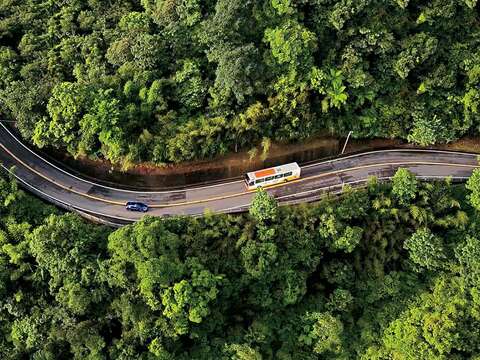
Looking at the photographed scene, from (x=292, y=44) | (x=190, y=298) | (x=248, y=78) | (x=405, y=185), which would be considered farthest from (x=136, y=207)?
(x=405, y=185)

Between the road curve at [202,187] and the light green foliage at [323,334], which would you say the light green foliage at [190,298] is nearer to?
the road curve at [202,187]

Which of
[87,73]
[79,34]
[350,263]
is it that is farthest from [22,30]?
[350,263]

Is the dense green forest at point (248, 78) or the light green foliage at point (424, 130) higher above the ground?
the dense green forest at point (248, 78)

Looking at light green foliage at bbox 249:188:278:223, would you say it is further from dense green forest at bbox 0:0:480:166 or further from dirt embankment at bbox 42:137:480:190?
dirt embankment at bbox 42:137:480:190

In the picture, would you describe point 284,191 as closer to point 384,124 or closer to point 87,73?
point 384,124

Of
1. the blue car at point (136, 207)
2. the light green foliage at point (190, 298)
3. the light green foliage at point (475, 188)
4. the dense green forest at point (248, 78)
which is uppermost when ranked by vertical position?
the dense green forest at point (248, 78)

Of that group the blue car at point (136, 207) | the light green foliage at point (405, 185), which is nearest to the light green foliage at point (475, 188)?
the light green foliage at point (405, 185)

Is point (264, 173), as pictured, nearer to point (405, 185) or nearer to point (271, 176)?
point (271, 176)
